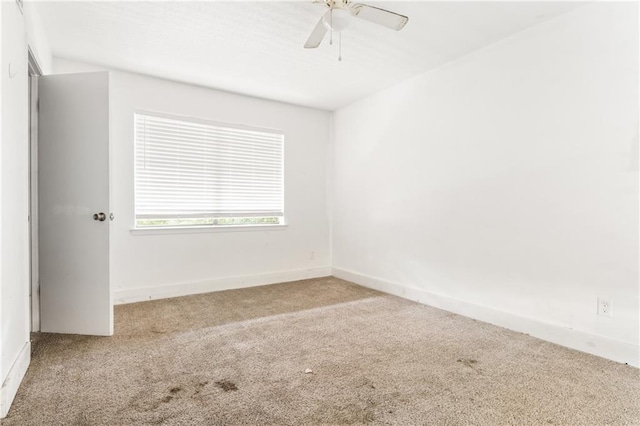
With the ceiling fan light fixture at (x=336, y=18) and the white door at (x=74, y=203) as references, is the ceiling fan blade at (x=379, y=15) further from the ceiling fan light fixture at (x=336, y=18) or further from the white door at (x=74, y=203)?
the white door at (x=74, y=203)

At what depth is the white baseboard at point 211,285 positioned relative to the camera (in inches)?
148

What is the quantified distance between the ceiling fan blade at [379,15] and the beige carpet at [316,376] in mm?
2177

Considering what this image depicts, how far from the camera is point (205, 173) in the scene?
4.25m

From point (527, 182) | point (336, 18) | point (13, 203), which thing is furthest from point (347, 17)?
point (13, 203)

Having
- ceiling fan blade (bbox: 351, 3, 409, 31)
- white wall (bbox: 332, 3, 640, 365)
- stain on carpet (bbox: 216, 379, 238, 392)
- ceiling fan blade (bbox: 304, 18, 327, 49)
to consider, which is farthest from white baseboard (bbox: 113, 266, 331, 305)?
ceiling fan blade (bbox: 351, 3, 409, 31)

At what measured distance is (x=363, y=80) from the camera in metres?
3.96

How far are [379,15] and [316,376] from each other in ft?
7.32

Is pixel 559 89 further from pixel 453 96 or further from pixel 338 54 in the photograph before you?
pixel 338 54

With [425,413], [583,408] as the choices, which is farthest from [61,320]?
[583,408]

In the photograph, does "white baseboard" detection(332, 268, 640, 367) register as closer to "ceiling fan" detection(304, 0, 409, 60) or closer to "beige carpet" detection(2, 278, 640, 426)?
"beige carpet" detection(2, 278, 640, 426)

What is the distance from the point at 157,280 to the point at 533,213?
3687 millimetres

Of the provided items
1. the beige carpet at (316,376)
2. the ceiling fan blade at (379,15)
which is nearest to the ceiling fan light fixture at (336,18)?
the ceiling fan blade at (379,15)

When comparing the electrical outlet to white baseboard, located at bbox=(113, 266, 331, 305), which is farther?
white baseboard, located at bbox=(113, 266, 331, 305)

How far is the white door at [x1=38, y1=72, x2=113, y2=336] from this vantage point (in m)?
2.73
